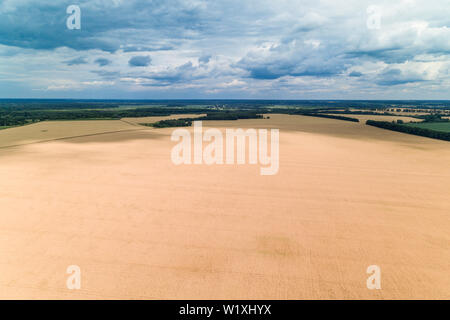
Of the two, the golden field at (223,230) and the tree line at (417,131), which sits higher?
the tree line at (417,131)

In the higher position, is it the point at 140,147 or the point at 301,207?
the point at 140,147

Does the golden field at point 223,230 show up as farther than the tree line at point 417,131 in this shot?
No

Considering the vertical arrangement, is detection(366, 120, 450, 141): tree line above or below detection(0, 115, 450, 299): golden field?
above

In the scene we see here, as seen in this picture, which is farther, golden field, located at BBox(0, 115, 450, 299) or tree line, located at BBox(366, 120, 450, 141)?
tree line, located at BBox(366, 120, 450, 141)

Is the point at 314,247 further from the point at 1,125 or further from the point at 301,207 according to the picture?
the point at 1,125
